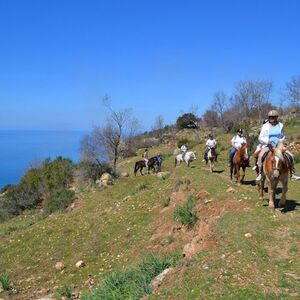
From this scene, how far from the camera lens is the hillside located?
7.19 m

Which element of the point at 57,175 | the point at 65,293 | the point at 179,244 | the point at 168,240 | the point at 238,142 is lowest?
the point at 57,175

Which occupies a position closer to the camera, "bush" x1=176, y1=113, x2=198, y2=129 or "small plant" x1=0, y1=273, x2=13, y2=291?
"small plant" x1=0, y1=273, x2=13, y2=291

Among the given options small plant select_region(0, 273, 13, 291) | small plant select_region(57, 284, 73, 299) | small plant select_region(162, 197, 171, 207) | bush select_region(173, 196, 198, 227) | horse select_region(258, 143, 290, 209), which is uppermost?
horse select_region(258, 143, 290, 209)

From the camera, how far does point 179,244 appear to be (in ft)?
38.4

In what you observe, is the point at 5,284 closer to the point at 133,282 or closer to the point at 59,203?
the point at 133,282

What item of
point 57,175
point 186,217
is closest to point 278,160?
point 186,217

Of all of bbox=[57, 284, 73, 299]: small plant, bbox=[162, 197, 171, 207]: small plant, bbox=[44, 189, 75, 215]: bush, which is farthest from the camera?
bbox=[44, 189, 75, 215]: bush

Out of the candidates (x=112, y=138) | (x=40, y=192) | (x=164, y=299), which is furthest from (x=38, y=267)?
(x=112, y=138)

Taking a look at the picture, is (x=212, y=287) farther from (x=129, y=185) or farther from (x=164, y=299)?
(x=129, y=185)

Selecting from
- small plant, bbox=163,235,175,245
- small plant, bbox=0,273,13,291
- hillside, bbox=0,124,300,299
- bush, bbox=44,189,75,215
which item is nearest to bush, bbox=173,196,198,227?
hillside, bbox=0,124,300,299

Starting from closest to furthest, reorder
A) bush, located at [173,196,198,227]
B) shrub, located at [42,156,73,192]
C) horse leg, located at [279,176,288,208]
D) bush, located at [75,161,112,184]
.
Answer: horse leg, located at [279,176,288,208], bush, located at [173,196,198,227], shrub, located at [42,156,73,192], bush, located at [75,161,112,184]

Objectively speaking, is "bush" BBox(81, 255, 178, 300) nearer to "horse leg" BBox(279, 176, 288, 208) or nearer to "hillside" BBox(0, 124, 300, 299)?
"hillside" BBox(0, 124, 300, 299)

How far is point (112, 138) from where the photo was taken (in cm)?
4769

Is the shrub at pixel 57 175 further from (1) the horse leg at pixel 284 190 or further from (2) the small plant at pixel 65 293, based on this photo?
(1) the horse leg at pixel 284 190
